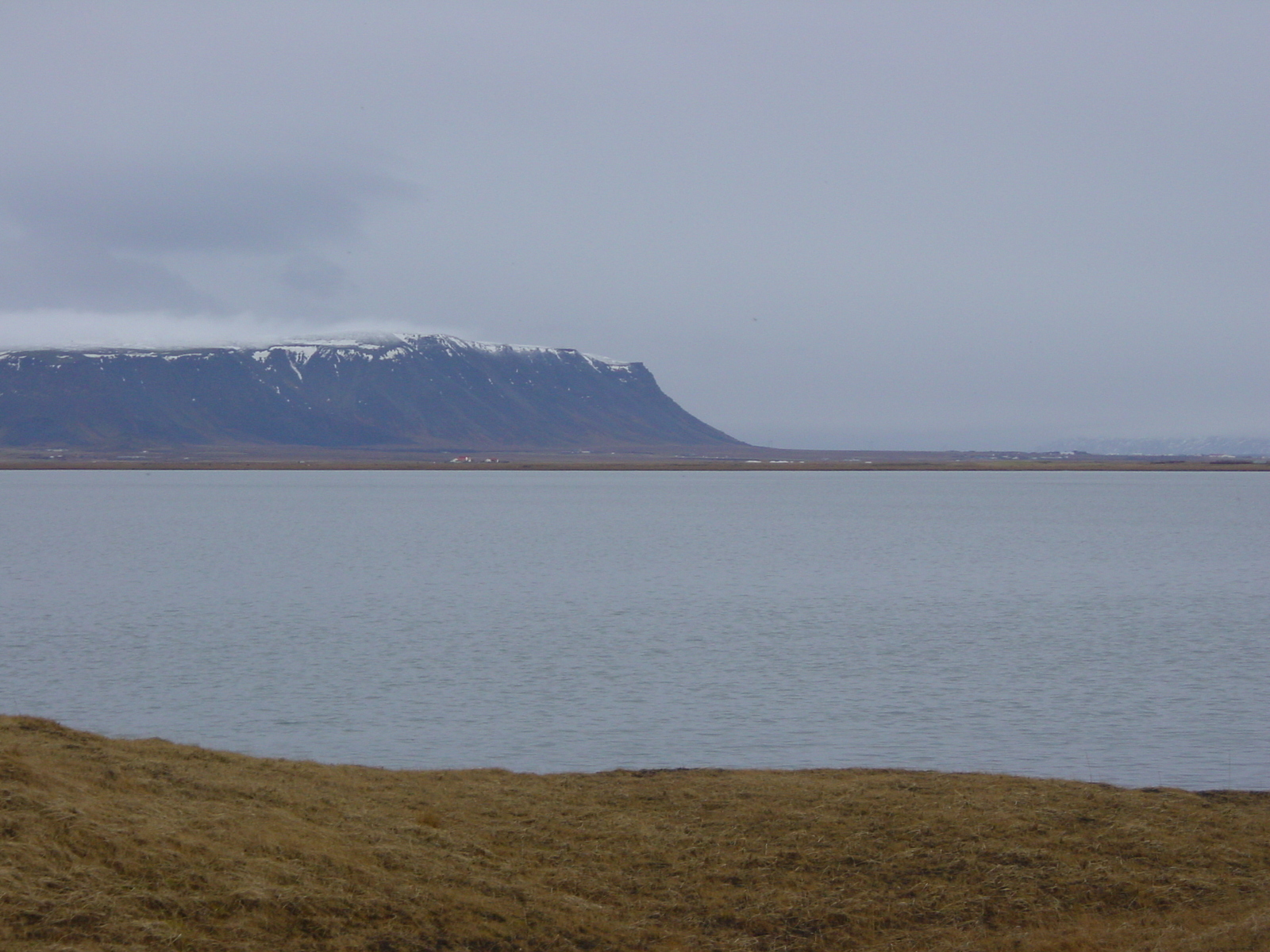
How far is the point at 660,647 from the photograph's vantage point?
29734 mm

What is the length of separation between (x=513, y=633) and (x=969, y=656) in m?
11.1

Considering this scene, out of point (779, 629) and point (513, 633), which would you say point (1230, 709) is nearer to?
point (779, 629)

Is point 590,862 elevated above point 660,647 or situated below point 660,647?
above

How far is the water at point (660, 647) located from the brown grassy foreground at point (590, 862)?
152 inches

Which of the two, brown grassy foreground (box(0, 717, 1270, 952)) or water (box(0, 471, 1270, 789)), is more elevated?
brown grassy foreground (box(0, 717, 1270, 952))

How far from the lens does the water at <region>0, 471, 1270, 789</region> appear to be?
1961cm

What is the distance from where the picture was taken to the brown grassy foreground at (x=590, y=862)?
935cm

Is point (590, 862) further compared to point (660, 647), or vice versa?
point (660, 647)

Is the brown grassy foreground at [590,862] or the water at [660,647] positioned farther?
the water at [660,647]

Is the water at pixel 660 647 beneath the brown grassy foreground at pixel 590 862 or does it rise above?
beneath

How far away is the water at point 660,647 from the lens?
64.3 feet

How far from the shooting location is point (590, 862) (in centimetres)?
1188

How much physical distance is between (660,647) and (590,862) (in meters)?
17.9

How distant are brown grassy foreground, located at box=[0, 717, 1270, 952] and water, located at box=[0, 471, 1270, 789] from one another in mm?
3864
